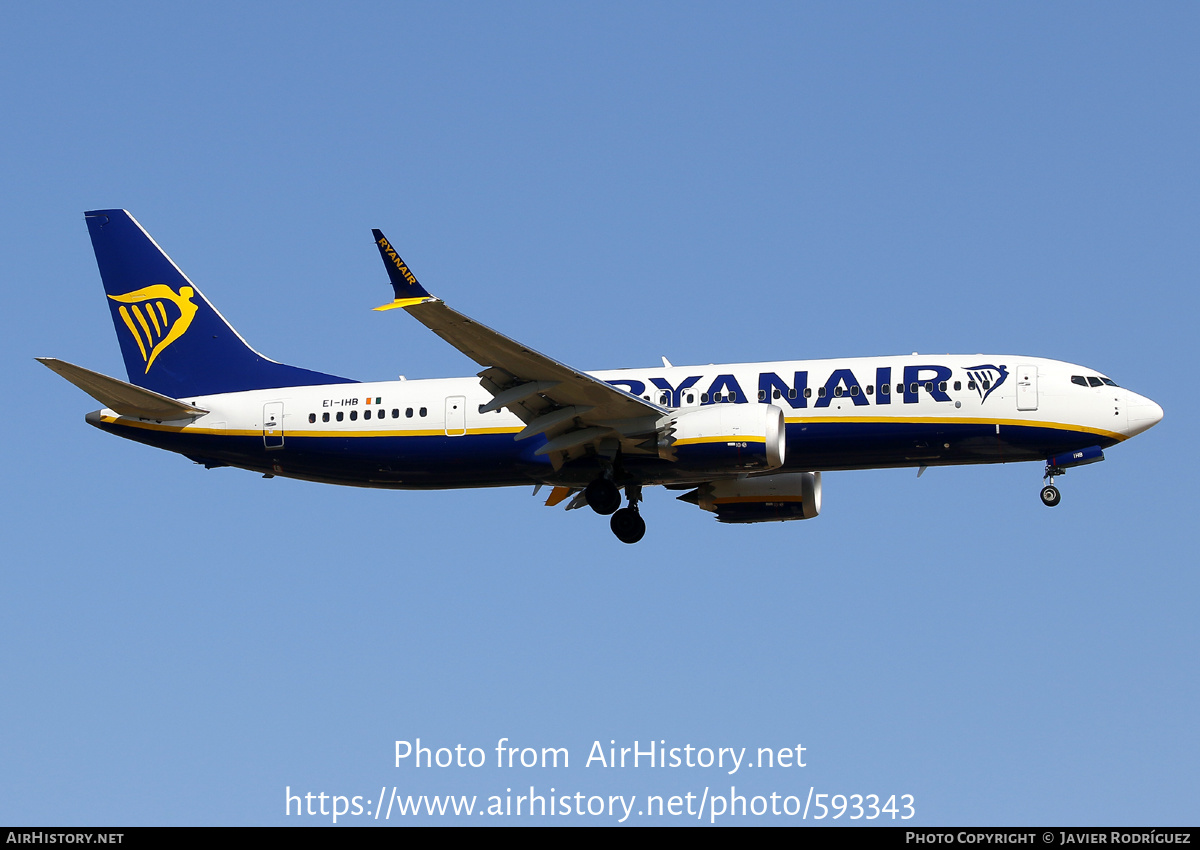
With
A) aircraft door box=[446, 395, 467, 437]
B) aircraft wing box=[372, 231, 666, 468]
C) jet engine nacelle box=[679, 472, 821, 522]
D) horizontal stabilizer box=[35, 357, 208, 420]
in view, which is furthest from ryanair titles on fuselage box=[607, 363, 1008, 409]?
horizontal stabilizer box=[35, 357, 208, 420]

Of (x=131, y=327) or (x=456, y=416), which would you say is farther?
(x=131, y=327)

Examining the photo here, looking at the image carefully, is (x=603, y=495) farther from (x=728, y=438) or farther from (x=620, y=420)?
(x=728, y=438)

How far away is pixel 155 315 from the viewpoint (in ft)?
135

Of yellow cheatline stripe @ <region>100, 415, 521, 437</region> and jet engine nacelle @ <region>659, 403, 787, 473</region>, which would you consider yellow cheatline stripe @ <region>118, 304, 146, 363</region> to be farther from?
jet engine nacelle @ <region>659, 403, 787, 473</region>

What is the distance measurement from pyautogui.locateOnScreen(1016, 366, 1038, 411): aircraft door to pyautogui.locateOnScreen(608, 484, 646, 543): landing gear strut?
9.79m

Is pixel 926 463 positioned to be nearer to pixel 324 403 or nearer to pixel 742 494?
pixel 742 494

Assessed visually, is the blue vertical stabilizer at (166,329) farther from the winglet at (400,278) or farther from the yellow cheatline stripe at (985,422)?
the yellow cheatline stripe at (985,422)

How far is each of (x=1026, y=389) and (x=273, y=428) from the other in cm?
1900

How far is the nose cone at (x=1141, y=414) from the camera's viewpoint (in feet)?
115

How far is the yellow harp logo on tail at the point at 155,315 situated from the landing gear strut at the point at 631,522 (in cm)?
1337

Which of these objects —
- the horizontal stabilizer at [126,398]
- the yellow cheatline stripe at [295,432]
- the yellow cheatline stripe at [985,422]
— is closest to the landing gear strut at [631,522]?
the yellow cheatline stripe at [295,432]

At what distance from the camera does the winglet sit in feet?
96.8

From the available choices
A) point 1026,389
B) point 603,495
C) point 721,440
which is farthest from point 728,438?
point 1026,389
